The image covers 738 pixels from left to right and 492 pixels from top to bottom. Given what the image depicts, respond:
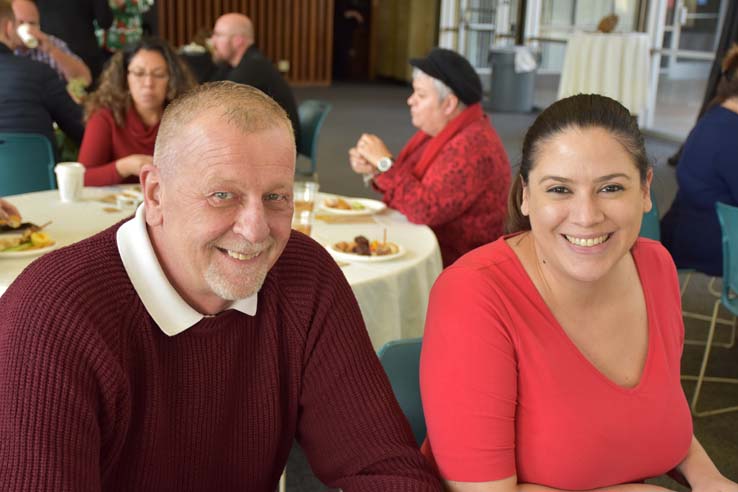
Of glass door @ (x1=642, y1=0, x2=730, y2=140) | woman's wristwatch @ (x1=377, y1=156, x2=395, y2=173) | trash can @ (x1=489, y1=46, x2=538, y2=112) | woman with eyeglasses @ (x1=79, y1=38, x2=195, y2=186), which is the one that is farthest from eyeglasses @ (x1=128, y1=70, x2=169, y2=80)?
trash can @ (x1=489, y1=46, x2=538, y2=112)

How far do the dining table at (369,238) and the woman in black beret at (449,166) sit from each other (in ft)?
0.36

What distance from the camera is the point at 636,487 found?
5.05 ft

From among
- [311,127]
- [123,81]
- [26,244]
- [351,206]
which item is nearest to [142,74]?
[123,81]

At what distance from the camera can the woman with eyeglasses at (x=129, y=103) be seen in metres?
3.59

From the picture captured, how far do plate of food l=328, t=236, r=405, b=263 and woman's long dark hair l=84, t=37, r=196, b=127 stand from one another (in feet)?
4.48

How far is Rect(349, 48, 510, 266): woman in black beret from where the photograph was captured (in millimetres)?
3031

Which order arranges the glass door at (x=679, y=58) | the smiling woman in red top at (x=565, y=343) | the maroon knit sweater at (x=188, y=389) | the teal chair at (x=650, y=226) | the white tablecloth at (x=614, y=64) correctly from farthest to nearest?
the glass door at (x=679, y=58) < the white tablecloth at (x=614, y=64) < the teal chair at (x=650, y=226) < the smiling woman in red top at (x=565, y=343) < the maroon knit sweater at (x=188, y=389)

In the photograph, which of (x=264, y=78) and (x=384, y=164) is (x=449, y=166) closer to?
(x=384, y=164)

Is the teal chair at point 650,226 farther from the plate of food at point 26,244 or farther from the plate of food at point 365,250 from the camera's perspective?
the plate of food at point 26,244

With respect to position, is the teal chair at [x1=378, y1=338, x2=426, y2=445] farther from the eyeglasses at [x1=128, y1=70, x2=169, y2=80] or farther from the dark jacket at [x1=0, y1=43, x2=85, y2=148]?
the dark jacket at [x1=0, y1=43, x2=85, y2=148]


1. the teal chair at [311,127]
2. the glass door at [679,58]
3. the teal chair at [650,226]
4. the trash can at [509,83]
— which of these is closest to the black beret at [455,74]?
the teal chair at [650,226]

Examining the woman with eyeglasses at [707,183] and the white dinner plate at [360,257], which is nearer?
the white dinner plate at [360,257]

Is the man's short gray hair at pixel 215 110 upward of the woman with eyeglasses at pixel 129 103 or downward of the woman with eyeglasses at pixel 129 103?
upward

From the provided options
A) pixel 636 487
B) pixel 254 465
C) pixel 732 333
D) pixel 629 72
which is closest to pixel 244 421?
pixel 254 465
